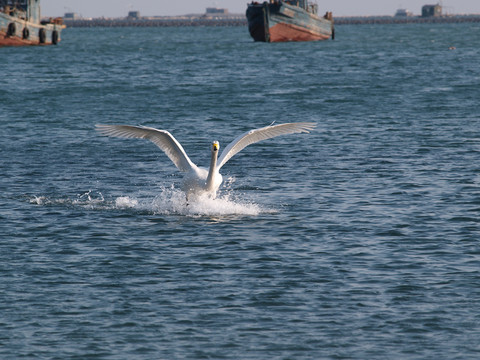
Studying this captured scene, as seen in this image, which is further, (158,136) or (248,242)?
(158,136)

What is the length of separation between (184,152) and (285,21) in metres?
102

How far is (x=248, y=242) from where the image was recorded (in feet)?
65.6

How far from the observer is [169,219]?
73.7 feet

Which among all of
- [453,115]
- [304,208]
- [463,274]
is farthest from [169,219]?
[453,115]

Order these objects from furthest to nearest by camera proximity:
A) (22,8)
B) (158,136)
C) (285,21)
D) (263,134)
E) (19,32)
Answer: (285,21), (22,8), (19,32), (263,134), (158,136)

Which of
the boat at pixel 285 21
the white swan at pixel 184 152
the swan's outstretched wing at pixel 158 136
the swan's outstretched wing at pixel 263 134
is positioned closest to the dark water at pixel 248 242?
the white swan at pixel 184 152

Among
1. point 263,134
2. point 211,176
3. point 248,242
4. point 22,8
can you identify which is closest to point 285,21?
point 22,8

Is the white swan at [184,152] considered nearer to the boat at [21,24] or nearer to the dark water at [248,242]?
the dark water at [248,242]

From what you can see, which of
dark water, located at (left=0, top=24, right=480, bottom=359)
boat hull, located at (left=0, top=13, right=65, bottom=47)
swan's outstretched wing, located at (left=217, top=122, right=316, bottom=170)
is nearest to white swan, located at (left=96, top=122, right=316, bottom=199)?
swan's outstretched wing, located at (left=217, top=122, right=316, bottom=170)

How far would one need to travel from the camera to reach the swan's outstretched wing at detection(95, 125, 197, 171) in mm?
22703

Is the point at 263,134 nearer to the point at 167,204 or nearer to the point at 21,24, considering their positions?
the point at 167,204

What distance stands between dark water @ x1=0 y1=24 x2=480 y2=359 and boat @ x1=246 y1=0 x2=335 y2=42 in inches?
2929

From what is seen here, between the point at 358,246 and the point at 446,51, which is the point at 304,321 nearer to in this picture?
the point at 358,246

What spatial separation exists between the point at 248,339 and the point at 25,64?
2988 inches
